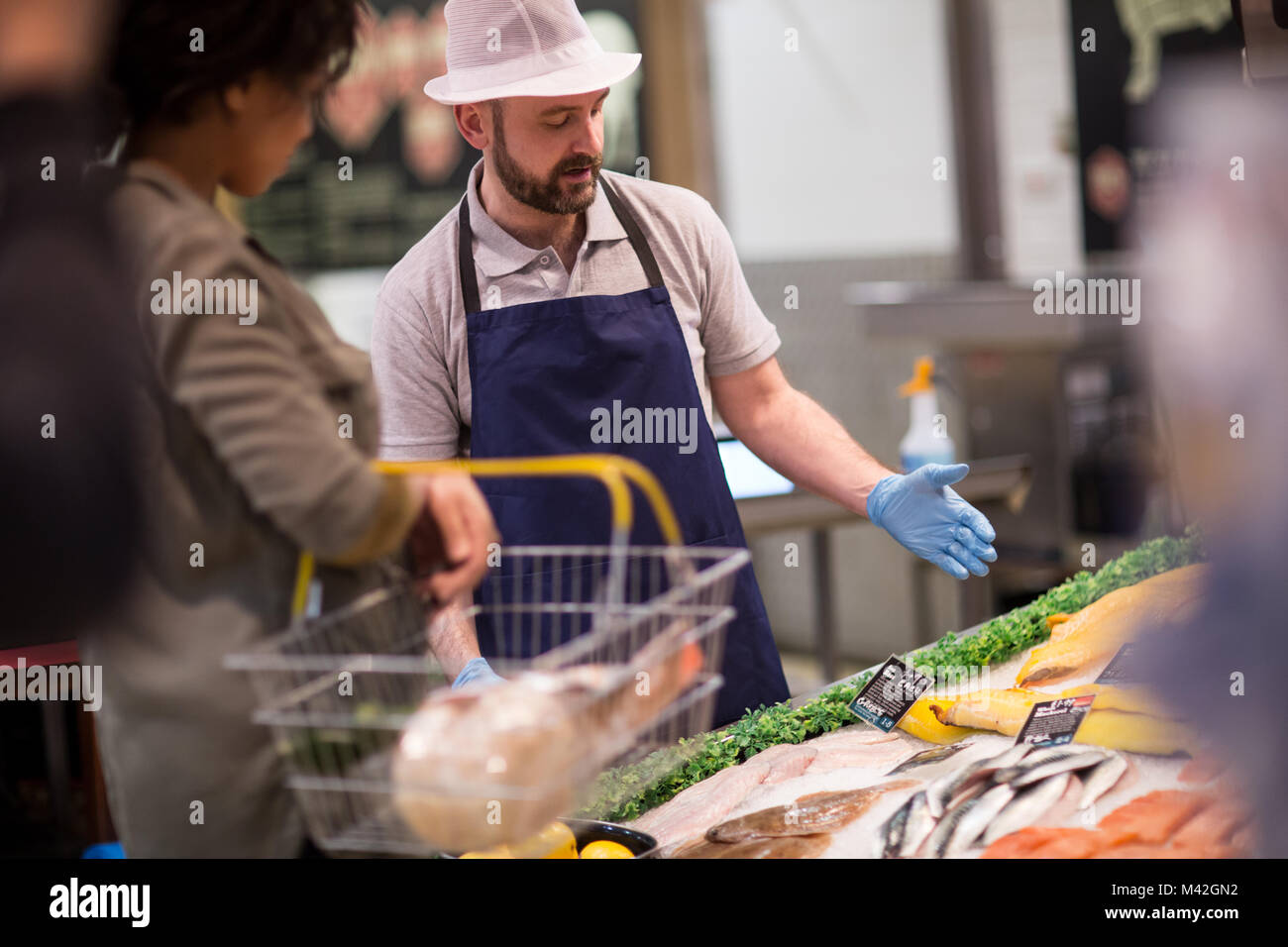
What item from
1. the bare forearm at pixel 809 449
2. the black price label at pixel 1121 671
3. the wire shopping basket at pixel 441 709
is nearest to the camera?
the wire shopping basket at pixel 441 709

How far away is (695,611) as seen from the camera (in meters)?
1.29

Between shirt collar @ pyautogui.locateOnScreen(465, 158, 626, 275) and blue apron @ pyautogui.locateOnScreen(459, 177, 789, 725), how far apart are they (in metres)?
0.02

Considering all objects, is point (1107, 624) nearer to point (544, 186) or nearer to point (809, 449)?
point (809, 449)

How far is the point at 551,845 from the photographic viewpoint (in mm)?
1651

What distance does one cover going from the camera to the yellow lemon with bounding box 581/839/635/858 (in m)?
1.70

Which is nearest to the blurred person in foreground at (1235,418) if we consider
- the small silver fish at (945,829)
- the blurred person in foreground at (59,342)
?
the small silver fish at (945,829)

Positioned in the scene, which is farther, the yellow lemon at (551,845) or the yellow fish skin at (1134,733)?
the yellow fish skin at (1134,733)

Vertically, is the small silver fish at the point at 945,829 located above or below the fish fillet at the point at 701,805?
above

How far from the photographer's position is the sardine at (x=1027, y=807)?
165cm

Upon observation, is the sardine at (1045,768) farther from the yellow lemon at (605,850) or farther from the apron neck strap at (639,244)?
the apron neck strap at (639,244)

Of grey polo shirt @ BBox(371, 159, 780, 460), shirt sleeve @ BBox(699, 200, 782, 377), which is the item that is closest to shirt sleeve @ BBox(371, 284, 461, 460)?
grey polo shirt @ BBox(371, 159, 780, 460)

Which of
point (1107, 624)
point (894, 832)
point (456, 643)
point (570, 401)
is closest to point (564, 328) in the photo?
point (570, 401)

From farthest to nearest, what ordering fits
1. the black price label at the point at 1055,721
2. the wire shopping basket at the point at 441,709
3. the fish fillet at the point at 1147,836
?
the black price label at the point at 1055,721
the fish fillet at the point at 1147,836
the wire shopping basket at the point at 441,709

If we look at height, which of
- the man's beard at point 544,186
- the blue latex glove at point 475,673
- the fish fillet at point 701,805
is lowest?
the fish fillet at point 701,805
